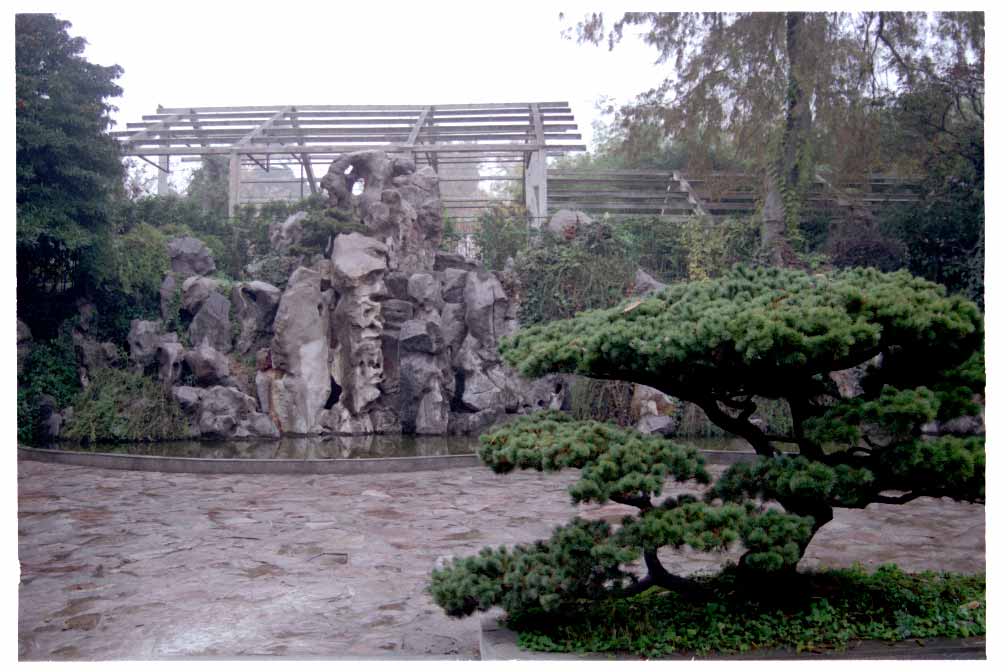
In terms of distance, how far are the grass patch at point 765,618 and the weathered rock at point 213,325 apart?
1080 centimetres

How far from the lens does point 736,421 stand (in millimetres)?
3789

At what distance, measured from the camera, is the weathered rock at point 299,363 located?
39.6 ft

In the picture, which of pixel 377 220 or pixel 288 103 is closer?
pixel 377 220

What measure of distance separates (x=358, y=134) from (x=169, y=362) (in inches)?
319

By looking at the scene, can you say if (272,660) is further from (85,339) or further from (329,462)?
(85,339)

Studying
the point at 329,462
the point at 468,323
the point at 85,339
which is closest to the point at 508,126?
the point at 468,323

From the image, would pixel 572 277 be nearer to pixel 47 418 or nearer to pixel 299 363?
pixel 299 363

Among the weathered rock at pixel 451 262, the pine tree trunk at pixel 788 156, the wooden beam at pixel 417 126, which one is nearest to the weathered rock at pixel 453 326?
the weathered rock at pixel 451 262

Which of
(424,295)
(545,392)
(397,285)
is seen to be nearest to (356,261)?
(397,285)

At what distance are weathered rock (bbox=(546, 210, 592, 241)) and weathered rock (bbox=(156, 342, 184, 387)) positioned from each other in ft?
22.4

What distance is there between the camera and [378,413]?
12.4 m

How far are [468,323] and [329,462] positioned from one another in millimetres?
4709

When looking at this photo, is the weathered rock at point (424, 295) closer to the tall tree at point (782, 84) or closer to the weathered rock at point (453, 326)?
the weathered rock at point (453, 326)

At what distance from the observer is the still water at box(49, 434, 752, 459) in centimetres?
1003
